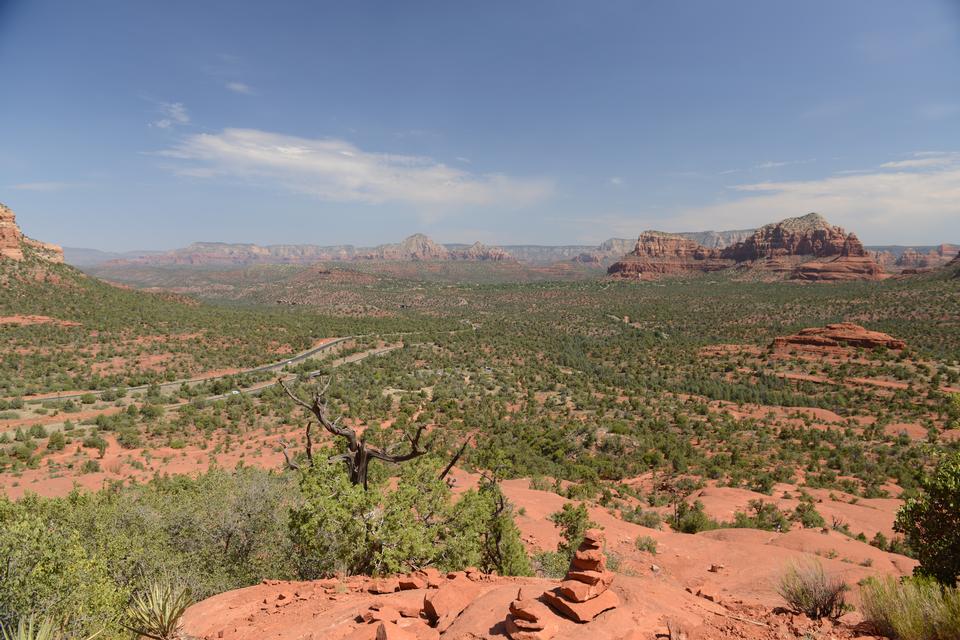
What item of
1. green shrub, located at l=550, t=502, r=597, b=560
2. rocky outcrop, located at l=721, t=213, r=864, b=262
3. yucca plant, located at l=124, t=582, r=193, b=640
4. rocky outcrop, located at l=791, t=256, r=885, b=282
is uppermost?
rocky outcrop, located at l=721, t=213, r=864, b=262

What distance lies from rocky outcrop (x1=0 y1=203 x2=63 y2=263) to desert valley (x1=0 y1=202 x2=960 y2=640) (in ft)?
1.59

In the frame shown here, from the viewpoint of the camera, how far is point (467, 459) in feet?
84.9

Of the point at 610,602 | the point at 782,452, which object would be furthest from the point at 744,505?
the point at 610,602

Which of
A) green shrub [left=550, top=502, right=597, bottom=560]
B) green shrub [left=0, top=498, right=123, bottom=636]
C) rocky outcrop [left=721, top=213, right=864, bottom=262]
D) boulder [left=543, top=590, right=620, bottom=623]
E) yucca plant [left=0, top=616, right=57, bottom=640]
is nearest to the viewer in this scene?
yucca plant [left=0, top=616, right=57, bottom=640]

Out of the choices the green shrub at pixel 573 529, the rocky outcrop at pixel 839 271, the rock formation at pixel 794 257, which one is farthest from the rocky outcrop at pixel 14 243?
the rocky outcrop at pixel 839 271

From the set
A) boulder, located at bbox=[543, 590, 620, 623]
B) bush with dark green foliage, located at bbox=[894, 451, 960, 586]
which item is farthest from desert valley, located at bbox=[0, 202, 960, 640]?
bush with dark green foliage, located at bbox=[894, 451, 960, 586]

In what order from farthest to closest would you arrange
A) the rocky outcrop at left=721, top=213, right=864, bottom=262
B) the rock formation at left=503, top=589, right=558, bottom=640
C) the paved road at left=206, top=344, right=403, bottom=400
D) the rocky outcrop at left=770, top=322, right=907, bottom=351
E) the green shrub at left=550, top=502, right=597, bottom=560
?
the rocky outcrop at left=721, top=213, right=864, bottom=262 → the rocky outcrop at left=770, top=322, right=907, bottom=351 → the paved road at left=206, top=344, right=403, bottom=400 → the green shrub at left=550, top=502, right=597, bottom=560 → the rock formation at left=503, top=589, right=558, bottom=640

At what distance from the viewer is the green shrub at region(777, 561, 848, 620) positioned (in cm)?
639

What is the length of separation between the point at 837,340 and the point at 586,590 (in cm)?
6695

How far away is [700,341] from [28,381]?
3191 inches

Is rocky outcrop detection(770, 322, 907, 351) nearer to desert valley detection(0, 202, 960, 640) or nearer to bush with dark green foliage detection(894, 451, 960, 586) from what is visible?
desert valley detection(0, 202, 960, 640)

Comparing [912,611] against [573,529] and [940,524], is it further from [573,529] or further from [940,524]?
[573,529]

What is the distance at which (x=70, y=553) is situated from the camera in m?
6.75

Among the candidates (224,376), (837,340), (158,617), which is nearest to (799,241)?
(837,340)
